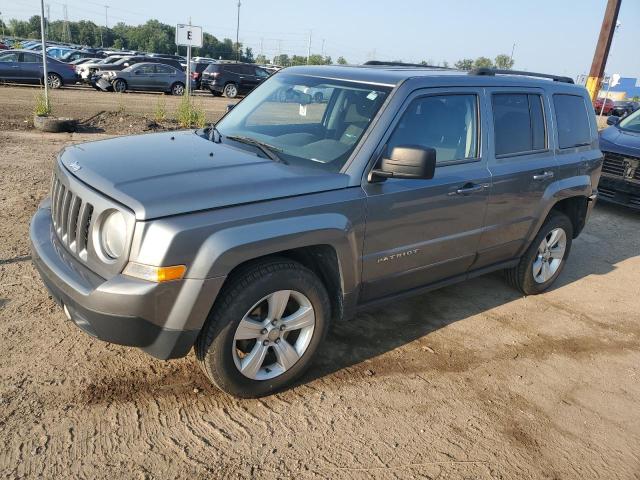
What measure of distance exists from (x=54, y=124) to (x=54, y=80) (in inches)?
509

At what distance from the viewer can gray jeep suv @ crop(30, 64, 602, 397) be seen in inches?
108

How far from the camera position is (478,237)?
14.1 feet

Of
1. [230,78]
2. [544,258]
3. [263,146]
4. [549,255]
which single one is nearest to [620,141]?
[549,255]

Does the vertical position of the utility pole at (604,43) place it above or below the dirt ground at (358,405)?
above

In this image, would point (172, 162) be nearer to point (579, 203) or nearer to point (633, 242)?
point (579, 203)

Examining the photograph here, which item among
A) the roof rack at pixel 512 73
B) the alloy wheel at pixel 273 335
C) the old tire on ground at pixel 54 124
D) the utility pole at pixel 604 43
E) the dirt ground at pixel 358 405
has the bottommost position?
the dirt ground at pixel 358 405

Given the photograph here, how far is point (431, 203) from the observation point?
376 centimetres

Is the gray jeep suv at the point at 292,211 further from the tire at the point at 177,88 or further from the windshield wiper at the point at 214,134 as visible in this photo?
the tire at the point at 177,88

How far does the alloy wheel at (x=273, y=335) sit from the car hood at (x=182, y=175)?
0.62m

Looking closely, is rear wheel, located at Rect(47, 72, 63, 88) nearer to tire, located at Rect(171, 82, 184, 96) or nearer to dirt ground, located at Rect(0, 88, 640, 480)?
tire, located at Rect(171, 82, 184, 96)

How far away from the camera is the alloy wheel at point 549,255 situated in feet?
17.1

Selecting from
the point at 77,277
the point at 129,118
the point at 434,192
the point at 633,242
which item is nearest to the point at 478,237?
the point at 434,192

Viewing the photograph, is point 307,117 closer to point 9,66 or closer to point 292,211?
point 292,211

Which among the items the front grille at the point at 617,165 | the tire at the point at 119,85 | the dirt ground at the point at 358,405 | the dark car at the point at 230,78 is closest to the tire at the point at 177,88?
the dark car at the point at 230,78
